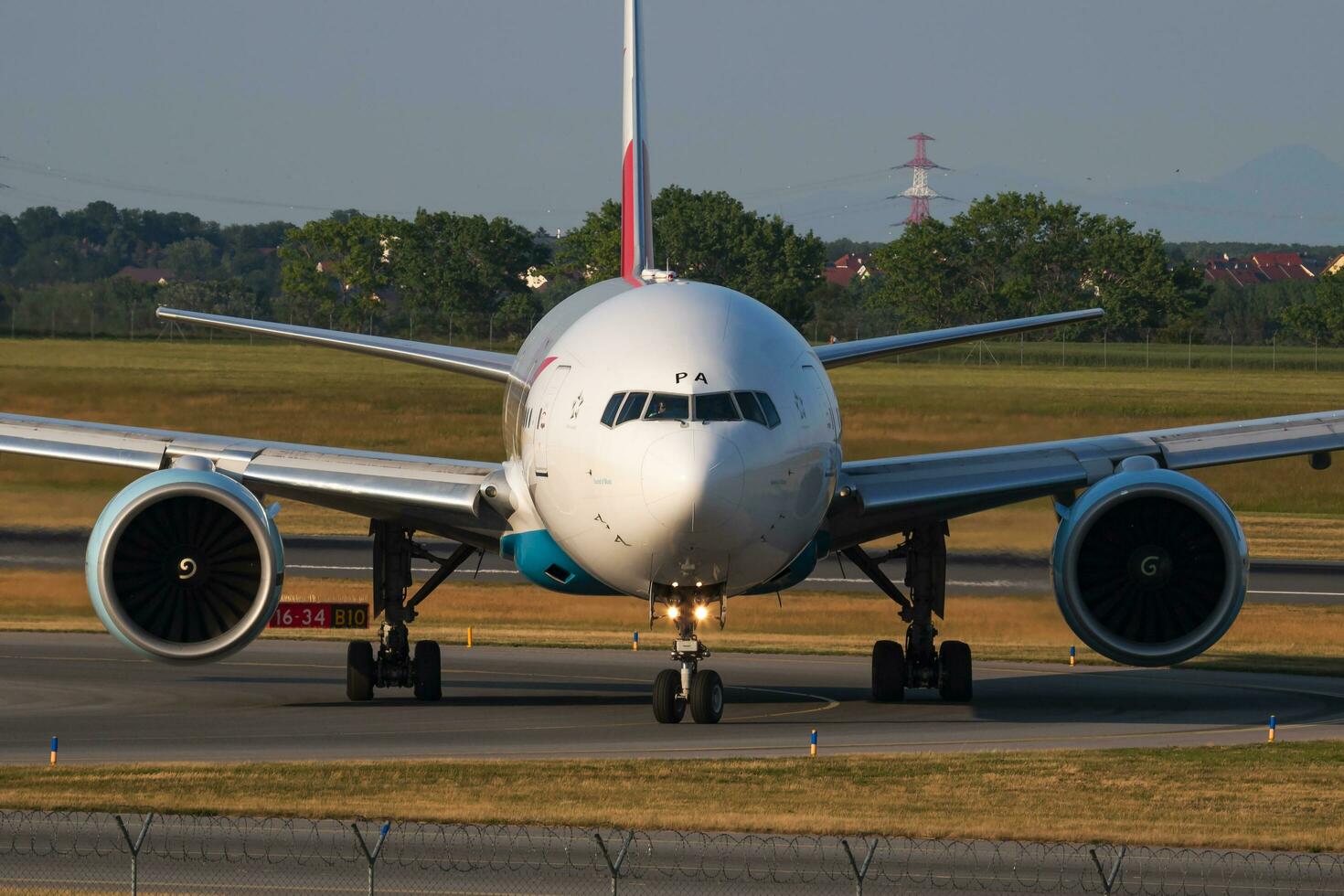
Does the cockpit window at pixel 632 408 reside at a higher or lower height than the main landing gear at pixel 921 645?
higher

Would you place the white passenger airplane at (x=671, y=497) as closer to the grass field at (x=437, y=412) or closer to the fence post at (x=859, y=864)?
the fence post at (x=859, y=864)

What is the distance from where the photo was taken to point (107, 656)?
34.7 m

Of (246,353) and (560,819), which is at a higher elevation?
(246,353)

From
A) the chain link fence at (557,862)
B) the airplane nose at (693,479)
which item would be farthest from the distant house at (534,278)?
the chain link fence at (557,862)

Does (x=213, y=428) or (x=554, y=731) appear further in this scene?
(x=213, y=428)

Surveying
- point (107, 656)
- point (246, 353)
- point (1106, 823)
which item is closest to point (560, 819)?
point (1106, 823)

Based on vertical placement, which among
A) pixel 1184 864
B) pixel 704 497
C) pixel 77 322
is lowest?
pixel 1184 864

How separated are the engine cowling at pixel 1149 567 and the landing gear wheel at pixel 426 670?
871 centimetres

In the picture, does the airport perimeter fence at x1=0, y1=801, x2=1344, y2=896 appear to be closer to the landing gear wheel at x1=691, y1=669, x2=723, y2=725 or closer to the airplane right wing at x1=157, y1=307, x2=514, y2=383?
the landing gear wheel at x1=691, y1=669, x2=723, y2=725

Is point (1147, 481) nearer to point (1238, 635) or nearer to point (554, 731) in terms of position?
point (554, 731)

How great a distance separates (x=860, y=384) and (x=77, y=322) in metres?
22.6

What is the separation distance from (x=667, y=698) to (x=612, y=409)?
15.2 ft

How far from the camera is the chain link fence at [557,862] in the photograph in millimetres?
16625

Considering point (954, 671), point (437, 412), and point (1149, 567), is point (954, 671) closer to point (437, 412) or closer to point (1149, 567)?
point (1149, 567)
